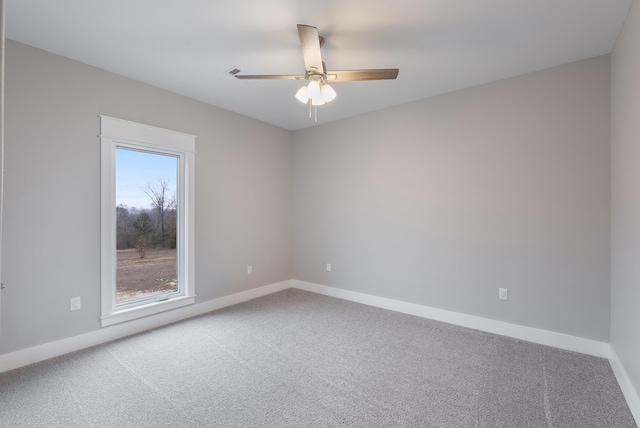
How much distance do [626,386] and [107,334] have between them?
4.16 metres

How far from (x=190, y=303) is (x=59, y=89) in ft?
7.88

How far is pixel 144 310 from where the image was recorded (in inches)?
125

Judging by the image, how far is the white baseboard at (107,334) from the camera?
2471 millimetres

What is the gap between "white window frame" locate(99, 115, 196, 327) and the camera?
2.92 metres

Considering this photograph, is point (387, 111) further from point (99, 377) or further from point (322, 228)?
point (99, 377)

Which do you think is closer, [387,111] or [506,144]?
[506,144]

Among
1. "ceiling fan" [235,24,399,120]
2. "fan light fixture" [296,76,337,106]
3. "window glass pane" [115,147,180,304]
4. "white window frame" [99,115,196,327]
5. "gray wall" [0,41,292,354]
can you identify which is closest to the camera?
"ceiling fan" [235,24,399,120]

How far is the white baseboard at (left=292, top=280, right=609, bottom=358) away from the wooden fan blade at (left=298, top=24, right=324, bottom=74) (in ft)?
9.12

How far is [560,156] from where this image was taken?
2783mm

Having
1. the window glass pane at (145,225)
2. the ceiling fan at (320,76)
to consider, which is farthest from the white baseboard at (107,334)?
the ceiling fan at (320,76)

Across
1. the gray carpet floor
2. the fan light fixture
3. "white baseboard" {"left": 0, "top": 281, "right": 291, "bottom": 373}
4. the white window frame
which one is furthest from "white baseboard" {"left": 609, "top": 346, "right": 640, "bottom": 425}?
the white window frame

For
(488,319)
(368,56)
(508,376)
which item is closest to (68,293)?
(368,56)

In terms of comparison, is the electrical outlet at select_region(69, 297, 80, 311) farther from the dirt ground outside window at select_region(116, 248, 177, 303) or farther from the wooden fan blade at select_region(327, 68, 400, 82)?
the wooden fan blade at select_region(327, 68, 400, 82)

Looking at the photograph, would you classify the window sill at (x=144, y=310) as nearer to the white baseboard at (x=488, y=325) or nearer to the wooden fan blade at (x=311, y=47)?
the white baseboard at (x=488, y=325)
